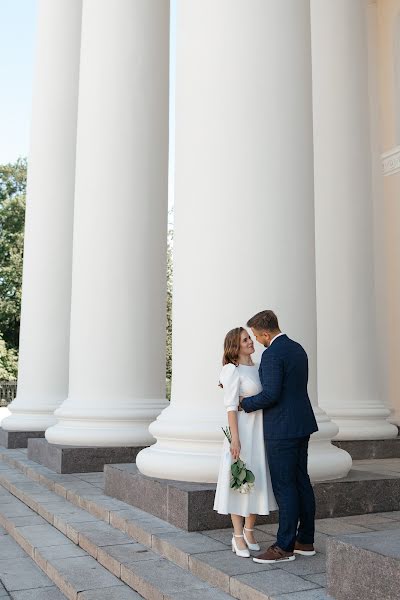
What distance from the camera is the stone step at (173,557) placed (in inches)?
829

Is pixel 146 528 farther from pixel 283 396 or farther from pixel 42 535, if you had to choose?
pixel 283 396

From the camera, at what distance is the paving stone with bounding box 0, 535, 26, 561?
31078 millimetres

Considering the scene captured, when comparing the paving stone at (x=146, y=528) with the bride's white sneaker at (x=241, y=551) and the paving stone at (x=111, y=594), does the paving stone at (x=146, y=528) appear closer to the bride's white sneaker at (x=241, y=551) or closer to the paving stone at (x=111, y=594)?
the paving stone at (x=111, y=594)

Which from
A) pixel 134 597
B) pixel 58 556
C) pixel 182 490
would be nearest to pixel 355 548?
pixel 134 597

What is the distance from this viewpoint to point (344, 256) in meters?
49.7

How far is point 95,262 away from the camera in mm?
46750

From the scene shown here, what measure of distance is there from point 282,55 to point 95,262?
20552mm

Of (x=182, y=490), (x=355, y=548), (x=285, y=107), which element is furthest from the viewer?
(x=285, y=107)

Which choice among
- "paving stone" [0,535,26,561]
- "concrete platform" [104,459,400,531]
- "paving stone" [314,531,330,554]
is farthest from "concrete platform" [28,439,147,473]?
"paving stone" [314,531,330,554]

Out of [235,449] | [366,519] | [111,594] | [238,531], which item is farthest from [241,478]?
[366,519]

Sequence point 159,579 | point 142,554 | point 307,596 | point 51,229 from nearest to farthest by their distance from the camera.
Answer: point 307,596, point 159,579, point 142,554, point 51,229

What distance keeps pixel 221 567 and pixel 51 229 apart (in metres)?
47.2

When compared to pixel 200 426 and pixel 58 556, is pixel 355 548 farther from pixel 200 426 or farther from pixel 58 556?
pixel 58 556

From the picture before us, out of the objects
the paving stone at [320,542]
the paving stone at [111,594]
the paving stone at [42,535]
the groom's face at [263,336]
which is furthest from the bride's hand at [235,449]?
the paving stone at [42,535]
